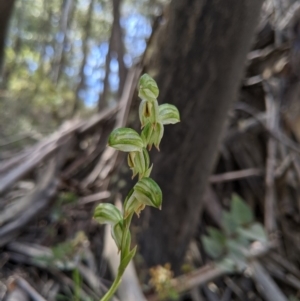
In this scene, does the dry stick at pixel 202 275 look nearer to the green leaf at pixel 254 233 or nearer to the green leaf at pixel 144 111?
the green leaf at pixel 254 233

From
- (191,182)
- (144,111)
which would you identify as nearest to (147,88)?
(144,111)

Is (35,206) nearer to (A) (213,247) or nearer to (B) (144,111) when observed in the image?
(A) (213,247)

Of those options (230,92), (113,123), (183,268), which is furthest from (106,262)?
(113,123)

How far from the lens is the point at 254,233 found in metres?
1.38

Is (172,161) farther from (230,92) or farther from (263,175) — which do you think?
(263,175)

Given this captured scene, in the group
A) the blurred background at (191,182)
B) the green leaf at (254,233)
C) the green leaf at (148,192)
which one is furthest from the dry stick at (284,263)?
the green leaf at (148,192)

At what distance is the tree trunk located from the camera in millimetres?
1154

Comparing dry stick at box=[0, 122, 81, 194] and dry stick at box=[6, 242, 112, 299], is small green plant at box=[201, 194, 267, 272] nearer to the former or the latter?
dry stick at box=[6, 242, 112, 299]

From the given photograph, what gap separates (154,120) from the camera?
58 centimetres

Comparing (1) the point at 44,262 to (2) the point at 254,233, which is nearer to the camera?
(1) the point at 44,262

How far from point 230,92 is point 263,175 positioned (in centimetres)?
68

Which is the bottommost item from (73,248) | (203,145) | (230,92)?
(73,248)

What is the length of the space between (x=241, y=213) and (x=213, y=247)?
0.48 ft

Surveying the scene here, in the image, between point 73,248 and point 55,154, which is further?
point 55,154
